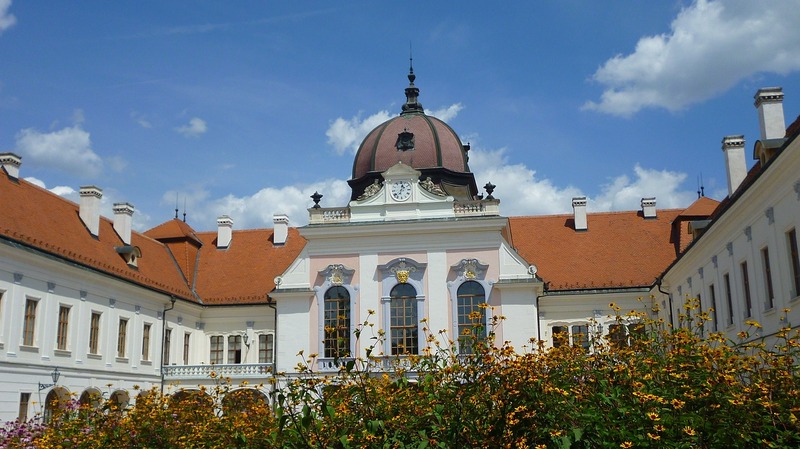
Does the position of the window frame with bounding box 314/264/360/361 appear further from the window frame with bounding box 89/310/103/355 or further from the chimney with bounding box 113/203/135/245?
the chimney with bounding box 113/203/135/245

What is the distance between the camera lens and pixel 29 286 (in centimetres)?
2466

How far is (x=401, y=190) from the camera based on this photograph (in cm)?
3225

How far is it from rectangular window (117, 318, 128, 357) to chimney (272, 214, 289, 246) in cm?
1011

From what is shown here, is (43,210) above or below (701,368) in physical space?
above

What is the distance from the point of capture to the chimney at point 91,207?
31.0 metres

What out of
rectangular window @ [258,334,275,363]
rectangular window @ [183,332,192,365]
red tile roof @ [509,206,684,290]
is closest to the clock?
red tile roof @ [509,206,684,290]

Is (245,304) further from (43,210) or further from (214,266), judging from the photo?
(43,210)

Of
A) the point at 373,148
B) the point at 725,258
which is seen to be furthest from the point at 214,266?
the point at 725,258

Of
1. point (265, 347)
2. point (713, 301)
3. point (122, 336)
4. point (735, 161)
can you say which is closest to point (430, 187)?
point (265, 347)

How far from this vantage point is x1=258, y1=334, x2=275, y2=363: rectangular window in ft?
115

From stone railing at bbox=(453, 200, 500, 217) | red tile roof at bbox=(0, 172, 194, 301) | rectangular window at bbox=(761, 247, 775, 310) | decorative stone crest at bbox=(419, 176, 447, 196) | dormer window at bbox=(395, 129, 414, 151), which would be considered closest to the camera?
rectangular window at bbox=(761, 247, 775, 310)

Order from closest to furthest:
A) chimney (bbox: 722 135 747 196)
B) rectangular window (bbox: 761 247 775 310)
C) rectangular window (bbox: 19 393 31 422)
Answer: rectangular window (bbox: 761 247 775 310) < rectangular window (bbox: 19 393 31 422) < chimney (bbox: 722 135 747 196)

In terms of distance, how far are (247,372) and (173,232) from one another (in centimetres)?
1000

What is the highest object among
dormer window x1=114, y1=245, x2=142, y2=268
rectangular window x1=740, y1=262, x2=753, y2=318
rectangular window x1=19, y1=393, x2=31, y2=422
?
dormer window x1=114, y1=245, x2=142, y2=268
